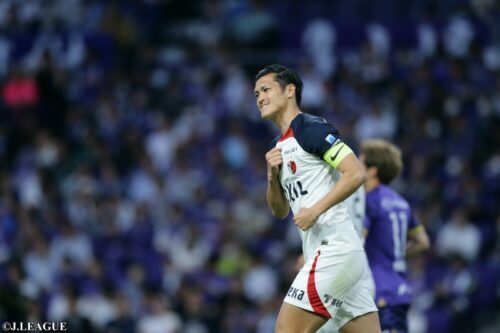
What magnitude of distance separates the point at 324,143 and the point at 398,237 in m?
1.87

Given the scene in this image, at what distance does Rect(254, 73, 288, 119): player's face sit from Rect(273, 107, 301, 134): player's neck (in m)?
0.04

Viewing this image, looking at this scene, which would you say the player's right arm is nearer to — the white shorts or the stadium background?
the white shorts

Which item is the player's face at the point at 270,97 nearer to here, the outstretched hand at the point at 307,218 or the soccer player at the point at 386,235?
the outstretched hand at the point at 307,218

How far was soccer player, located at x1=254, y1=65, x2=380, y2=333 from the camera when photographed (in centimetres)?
631

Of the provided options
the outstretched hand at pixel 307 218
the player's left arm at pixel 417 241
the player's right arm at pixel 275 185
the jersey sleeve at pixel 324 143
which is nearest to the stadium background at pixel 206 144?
the player's left arm at pixel 417 241

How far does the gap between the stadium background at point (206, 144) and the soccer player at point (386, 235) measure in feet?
16.8

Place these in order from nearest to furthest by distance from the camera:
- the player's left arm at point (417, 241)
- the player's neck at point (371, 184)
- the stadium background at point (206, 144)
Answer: the player's neck at point (371, 184) < the player's left arm at point (417, 241) < the stadium background at point (206, 144)

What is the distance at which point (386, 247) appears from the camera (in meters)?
7.89

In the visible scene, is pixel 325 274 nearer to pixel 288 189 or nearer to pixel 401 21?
pixel 288 189

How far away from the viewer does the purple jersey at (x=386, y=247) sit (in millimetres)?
7836

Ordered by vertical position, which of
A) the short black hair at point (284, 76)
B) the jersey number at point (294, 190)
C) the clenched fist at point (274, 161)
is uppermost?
the short black hair at point (284, 76)

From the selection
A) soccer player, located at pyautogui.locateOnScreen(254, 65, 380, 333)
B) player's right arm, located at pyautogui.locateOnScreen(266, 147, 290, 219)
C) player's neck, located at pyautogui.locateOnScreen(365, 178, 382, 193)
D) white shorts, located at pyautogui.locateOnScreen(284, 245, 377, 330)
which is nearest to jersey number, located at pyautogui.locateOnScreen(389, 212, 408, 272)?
player's neck, located at pyautogui.locateOnScreen(365, 178, 382, 193)

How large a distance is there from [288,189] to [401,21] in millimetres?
11581

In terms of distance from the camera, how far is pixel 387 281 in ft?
25.8
